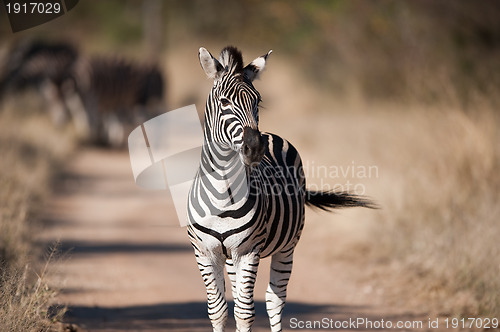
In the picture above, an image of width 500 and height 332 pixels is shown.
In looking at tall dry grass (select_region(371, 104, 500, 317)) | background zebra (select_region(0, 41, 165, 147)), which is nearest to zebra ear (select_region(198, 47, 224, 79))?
tall dry grass (select_region(371, 104, 500, 317))

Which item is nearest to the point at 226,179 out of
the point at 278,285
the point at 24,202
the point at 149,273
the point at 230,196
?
the point at 230,196

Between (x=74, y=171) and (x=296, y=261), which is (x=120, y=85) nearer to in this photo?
(x=74, y=171)

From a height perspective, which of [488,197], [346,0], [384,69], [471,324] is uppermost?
[346,0]

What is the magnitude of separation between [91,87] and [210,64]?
12279 mm

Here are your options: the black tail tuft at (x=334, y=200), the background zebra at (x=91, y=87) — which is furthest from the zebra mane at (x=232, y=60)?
the background zebra at (x=91, y=87)

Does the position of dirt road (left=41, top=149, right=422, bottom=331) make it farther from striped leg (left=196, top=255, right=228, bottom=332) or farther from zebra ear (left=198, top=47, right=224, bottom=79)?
zebra ear (left=198, top=47, right=224, bottom=79)

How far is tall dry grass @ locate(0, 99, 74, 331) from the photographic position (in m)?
4.35

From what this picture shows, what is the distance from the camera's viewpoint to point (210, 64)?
4031 millimetres

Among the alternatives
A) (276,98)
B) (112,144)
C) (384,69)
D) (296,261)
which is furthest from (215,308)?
(276,98)

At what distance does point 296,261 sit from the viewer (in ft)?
25.6

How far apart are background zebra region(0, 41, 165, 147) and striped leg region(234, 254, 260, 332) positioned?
1206cm

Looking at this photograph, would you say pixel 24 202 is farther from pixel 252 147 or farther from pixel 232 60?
pixel 252 147

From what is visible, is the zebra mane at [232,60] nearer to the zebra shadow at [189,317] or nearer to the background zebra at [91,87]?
the zebra shadow at [189,317]

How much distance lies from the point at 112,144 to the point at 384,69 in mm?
6648
